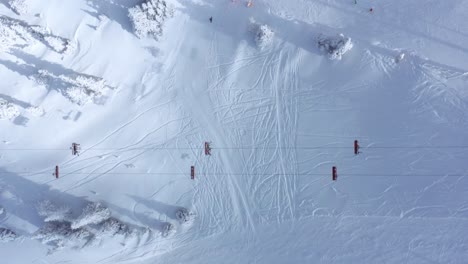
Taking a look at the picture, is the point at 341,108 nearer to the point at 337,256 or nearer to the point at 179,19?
the point at 337,256

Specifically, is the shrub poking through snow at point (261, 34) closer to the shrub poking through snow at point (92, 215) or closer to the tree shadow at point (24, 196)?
the shrub poking through snow at point (92, 215)

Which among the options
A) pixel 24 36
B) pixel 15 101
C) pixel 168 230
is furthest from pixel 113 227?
pixel 24 36

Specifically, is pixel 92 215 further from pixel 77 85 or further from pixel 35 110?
pixel 77 85

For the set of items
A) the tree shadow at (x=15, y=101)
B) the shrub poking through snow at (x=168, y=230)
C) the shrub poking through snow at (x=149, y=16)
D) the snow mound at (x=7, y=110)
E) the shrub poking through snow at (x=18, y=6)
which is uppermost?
the shrub poking through snow at (x=18, y=6)

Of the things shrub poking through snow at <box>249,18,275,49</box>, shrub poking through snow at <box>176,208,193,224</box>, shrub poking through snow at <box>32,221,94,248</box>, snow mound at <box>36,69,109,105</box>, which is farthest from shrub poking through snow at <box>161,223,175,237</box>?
shrub poking through snow at <box>249,18,275,49</box>

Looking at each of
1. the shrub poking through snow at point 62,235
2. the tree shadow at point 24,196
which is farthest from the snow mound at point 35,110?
the shrub poking through snow at point 62,235

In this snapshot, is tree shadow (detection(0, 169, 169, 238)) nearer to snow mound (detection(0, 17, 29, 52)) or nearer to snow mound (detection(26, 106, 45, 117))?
snow mound (detection(26, 106, 45, 117))
